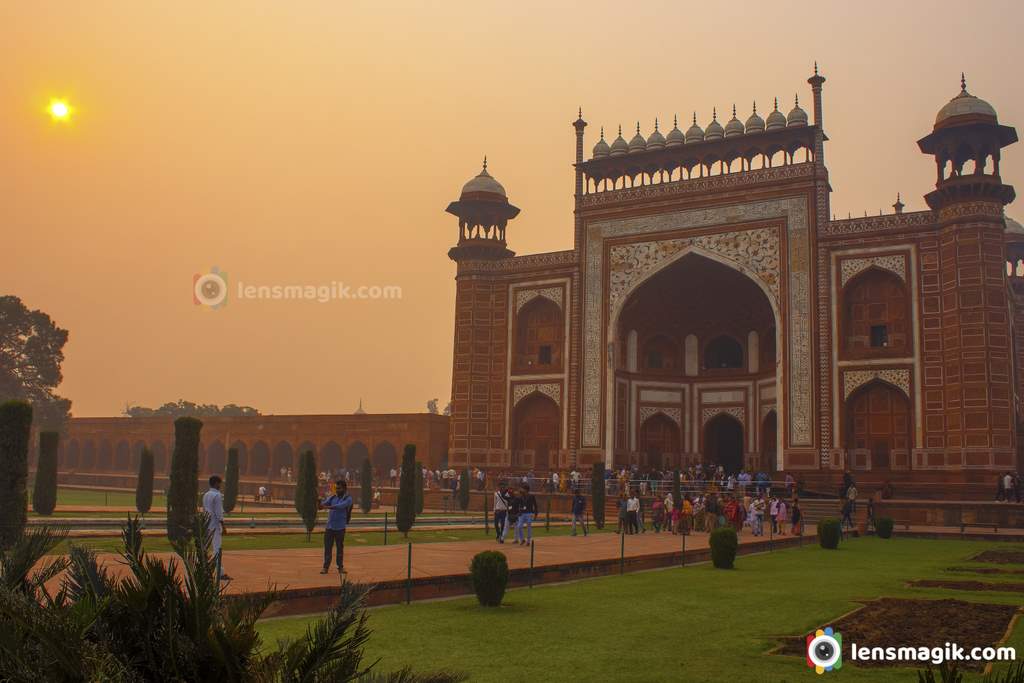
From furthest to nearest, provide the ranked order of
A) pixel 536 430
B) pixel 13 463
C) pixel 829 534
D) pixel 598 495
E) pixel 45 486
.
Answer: pixel 536 430 < pixel 598 495 < pixel 45 486 < pixel 829 534 < pixel 13 463

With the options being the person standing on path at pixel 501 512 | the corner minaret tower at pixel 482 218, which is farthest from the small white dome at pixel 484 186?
the person standing on path at pixel 501 512

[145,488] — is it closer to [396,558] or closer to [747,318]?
[396,558]

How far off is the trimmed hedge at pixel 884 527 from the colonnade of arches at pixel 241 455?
22280mm

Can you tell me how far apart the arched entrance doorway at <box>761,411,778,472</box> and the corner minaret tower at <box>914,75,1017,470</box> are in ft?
19.6

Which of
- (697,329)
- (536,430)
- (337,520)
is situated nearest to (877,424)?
(697,329)

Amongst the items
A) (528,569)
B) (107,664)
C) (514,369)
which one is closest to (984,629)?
(528,569)

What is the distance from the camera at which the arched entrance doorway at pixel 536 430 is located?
106 feet

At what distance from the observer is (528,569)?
1075cm

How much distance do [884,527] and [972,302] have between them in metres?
8.67

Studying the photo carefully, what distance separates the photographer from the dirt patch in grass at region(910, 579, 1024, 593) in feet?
34.5

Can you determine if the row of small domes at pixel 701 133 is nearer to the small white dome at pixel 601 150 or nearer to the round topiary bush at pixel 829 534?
the small white dome at pixel 601 150

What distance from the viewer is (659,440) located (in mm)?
33406

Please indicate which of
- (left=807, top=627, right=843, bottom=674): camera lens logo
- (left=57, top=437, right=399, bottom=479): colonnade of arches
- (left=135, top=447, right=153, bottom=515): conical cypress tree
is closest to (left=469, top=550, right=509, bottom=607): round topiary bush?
(left=807, top=627, right=843, bottom=674): camera lens logo

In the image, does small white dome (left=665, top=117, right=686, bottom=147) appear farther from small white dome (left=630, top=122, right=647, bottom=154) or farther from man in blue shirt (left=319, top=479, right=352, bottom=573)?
man in blue shirt (left=319, top=479, right=352, bottom=573)
